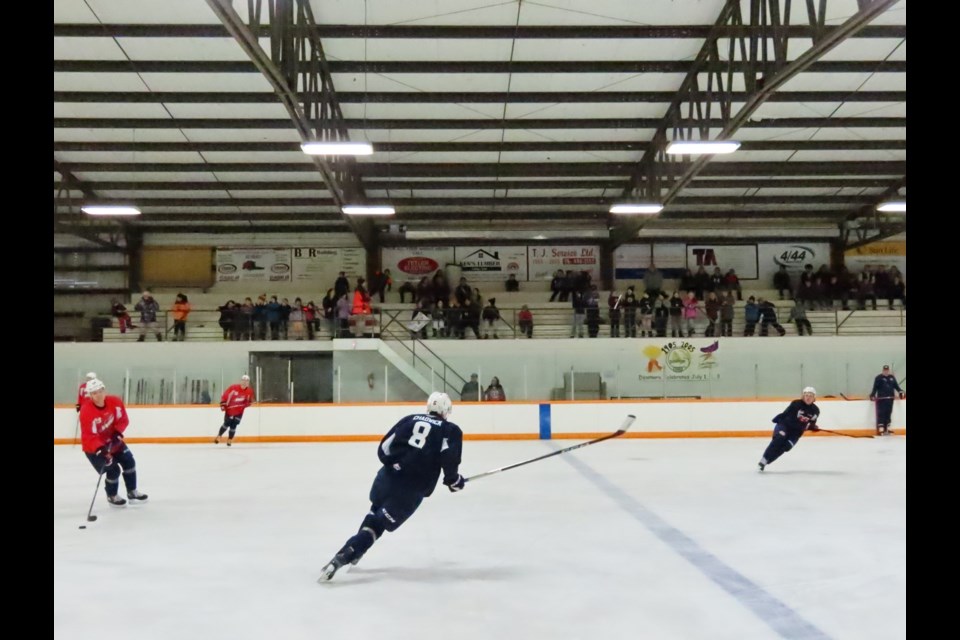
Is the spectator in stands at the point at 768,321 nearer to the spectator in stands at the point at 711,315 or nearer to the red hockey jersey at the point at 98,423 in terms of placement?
the spectator in stands at the point at 711,315

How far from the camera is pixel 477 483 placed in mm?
9211

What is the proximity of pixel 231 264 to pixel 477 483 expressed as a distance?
640 inches

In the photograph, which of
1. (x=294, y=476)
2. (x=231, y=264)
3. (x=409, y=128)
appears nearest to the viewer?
(x=294, y=476)

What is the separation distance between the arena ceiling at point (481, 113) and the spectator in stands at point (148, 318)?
9.35 ft

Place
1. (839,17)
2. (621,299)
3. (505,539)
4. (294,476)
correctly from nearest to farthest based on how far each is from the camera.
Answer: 1. (505,539)
2. (294,476)
3. (839,17)
4. (621,299)

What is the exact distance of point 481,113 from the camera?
15.0 m

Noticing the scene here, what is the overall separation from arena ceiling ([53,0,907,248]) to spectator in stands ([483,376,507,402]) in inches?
193

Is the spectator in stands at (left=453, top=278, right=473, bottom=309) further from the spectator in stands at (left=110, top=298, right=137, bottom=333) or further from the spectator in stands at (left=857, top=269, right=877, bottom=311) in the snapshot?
the spectator in stands at (left=857, top=269, right=877, bottom=311)

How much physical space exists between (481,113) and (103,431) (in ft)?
32.2

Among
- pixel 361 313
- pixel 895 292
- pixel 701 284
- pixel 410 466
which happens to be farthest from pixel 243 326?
pixel 895 292

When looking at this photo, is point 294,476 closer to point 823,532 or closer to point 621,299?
point 823,532

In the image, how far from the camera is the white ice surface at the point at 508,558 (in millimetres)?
3891
